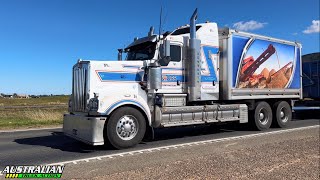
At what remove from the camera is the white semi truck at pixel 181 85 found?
920cm

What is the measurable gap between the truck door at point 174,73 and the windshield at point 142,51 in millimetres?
563

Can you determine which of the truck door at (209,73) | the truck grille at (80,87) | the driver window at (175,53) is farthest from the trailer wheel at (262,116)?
the truck grille at (80,87)

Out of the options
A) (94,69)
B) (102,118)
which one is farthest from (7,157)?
(94,69)

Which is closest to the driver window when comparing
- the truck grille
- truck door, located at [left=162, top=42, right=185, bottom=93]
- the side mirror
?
truck door, located at [left=162, top=42, right=185, bottom=93]

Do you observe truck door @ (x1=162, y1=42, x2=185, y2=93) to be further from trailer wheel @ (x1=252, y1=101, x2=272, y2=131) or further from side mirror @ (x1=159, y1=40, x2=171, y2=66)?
trailer wheel @ (x1=252, y1=101, x2=272, y2=131)

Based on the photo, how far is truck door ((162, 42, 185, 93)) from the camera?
1055cm

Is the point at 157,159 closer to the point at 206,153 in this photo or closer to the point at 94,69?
the point at 206,153

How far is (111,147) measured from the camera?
369 inches

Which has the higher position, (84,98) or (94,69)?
(94,69)

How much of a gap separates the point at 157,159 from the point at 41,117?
14301mm

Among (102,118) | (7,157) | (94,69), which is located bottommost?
(7,157)

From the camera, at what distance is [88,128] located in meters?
8.83

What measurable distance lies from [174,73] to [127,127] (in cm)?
242

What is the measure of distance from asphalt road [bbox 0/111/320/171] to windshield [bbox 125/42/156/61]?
2468 millimetres
